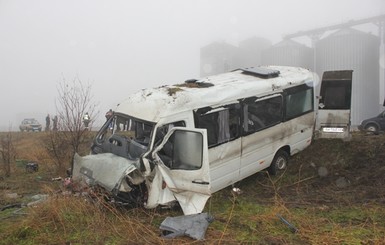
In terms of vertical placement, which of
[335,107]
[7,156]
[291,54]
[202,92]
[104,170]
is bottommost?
[7,156]

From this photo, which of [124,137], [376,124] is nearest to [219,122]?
[124,137]

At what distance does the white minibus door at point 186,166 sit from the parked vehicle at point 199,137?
0.7 inches

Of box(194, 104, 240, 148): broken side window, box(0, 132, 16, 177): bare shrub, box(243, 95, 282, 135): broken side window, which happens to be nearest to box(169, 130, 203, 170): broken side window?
box(194, 104, 240, 148): broken side window

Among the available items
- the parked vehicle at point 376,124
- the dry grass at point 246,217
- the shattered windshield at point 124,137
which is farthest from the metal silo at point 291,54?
the shattered windshield at point 124,137

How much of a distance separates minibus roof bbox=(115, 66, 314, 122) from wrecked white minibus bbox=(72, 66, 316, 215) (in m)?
0.02

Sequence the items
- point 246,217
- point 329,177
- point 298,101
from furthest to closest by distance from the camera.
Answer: point 298,101 < point 329,177 < point 246,217

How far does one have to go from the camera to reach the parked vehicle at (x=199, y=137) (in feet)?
20.8

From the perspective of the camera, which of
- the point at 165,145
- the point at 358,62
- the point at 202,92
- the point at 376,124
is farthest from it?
the point at 358,62

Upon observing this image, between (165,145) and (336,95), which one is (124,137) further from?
(336,95)

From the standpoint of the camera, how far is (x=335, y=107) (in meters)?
10.8

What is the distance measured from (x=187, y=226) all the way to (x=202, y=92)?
3145 millimetres

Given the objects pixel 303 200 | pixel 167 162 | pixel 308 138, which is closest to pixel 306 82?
pixel 308 138

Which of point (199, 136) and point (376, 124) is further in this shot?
point (376, 124)

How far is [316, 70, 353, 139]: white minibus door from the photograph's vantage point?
10.6 meters
